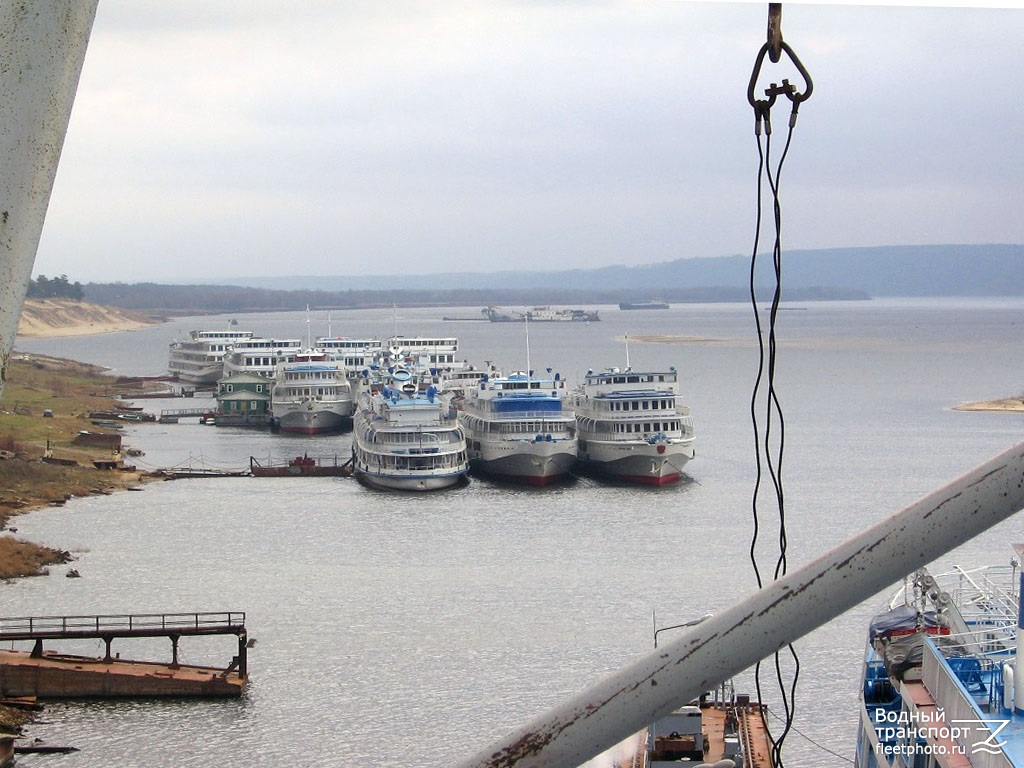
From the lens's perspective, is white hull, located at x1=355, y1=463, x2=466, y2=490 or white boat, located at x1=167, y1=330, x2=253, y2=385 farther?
white boat, located at x1=167, y1=330, x2=253, y2=385

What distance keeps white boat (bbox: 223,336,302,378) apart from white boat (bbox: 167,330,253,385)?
9.72 feet

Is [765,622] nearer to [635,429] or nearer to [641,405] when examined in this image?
[635,429]

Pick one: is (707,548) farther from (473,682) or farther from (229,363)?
(229,363)

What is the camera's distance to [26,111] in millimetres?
671

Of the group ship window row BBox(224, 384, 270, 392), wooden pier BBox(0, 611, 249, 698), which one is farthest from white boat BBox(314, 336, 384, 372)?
wooden pier BBox(0, 611, 249, 698)

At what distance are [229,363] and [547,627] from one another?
1130 inches

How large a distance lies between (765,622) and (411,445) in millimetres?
20223

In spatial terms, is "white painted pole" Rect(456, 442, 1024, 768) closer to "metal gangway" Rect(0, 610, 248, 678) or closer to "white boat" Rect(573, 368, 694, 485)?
"metal gangway" Rect(0, 610, 248, 678)

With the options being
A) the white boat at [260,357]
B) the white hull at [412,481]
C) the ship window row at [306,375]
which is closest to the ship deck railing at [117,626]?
the white hull at [412,481]

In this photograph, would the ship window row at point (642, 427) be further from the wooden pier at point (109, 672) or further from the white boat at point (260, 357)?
the white boat at point (260, 357)

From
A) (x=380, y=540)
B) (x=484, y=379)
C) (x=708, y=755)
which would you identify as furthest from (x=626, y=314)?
(x=708, y=755)

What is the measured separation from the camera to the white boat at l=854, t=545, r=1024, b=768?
413 centimetres

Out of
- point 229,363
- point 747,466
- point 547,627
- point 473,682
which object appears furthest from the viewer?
point 229,363

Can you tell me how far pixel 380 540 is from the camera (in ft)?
53.4
